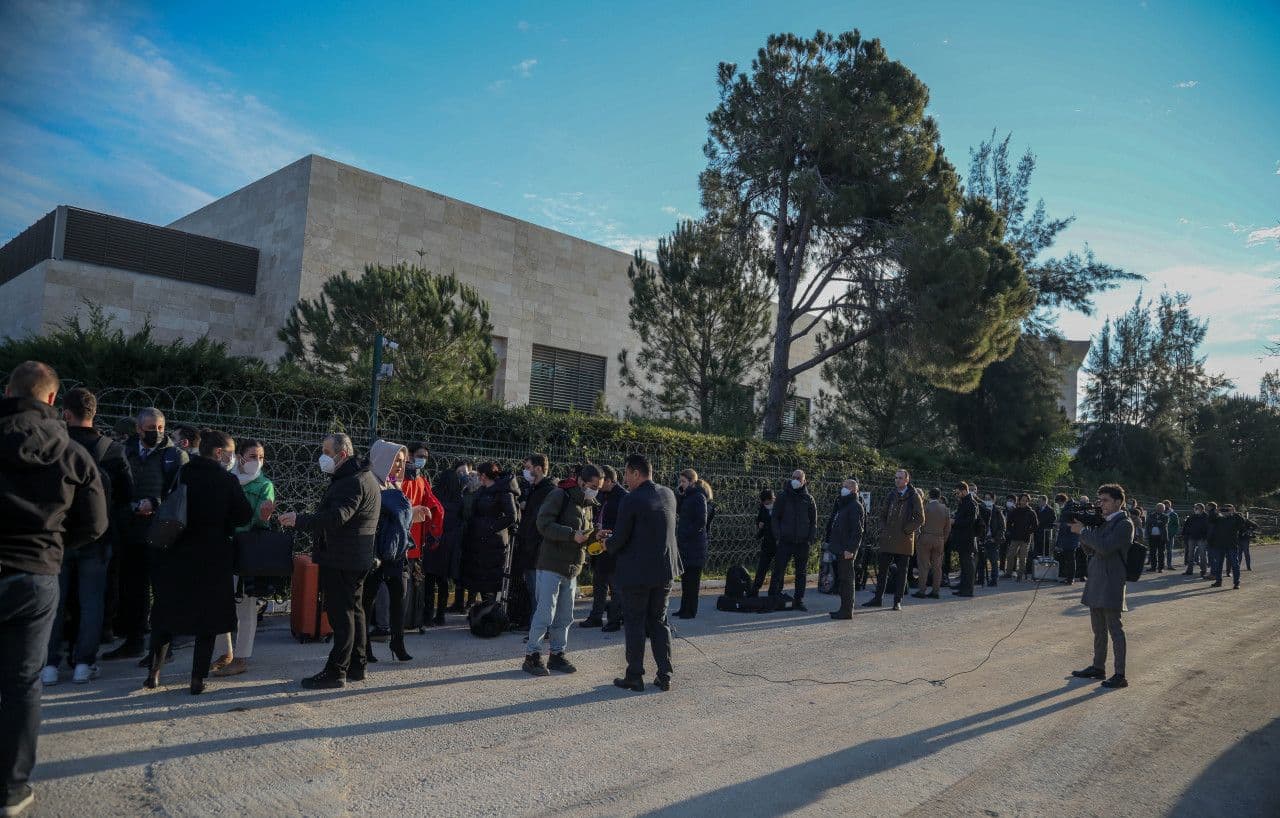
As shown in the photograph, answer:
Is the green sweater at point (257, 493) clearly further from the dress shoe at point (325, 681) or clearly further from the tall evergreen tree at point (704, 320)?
the tall evergreen tree at point (704, 320)

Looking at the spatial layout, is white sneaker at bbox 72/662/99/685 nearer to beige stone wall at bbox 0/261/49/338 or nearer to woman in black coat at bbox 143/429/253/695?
woman in black coat at bbox 143/429/253/695

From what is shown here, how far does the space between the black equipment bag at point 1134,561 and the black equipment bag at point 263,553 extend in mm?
7487

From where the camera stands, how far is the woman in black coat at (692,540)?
34.8 feet

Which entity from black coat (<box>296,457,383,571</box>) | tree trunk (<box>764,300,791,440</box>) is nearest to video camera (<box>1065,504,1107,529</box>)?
black coat (<box>296,457,383,571</box>)

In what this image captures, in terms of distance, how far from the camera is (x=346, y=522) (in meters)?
6.02

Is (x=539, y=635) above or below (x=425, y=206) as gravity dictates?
below

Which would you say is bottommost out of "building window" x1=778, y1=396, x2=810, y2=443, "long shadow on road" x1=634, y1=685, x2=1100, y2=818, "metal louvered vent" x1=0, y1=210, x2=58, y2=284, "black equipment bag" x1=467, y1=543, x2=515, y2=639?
"long shadow on road" x1=634, y1=685, x2=1100, y2=818

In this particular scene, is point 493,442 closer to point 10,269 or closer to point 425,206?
point 425,206

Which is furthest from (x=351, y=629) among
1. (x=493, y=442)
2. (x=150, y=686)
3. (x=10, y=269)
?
(x=10, y=269)

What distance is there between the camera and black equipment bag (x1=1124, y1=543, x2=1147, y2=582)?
310 inches

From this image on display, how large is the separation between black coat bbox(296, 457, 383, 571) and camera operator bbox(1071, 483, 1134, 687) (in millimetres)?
6571

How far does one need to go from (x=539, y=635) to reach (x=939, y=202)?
16.4 metres

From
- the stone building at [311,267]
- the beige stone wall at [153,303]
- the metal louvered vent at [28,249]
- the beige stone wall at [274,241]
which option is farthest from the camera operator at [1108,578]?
the metal louvered vent at [28,249]

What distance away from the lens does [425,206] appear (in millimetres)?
23234
